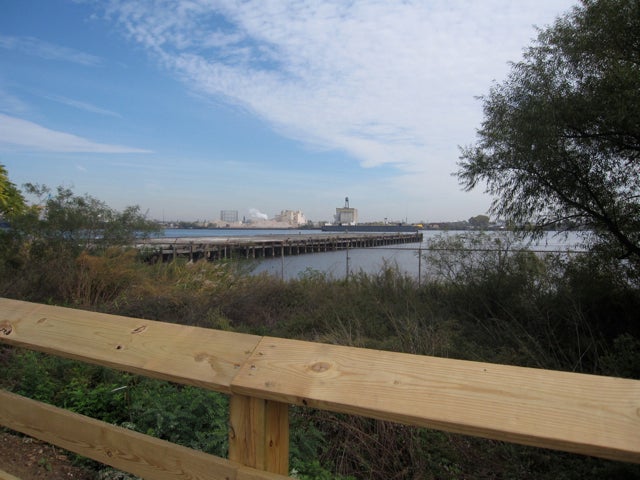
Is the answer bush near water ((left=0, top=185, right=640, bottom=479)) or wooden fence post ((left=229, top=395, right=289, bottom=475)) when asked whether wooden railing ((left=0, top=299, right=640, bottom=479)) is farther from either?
bush near water ((left=0, top=185, right=640, bottom=479))

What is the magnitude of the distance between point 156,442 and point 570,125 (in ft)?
26.9

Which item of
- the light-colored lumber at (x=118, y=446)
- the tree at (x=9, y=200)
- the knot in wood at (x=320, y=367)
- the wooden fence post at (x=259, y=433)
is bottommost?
the light-colored lumber at (x=118, y=446)

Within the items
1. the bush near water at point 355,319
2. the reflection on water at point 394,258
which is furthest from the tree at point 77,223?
the reflection on water at point 394,258

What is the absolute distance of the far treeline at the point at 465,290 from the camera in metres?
3.79

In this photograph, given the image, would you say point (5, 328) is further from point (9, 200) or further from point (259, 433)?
point (9, 200)

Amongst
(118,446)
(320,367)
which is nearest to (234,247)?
(118,446)

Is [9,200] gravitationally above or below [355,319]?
above

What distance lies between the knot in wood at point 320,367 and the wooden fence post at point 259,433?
19 centimetres

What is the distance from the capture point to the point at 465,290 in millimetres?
9508

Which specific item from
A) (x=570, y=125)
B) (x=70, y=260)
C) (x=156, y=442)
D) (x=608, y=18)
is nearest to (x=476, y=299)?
(x=570, y=125)

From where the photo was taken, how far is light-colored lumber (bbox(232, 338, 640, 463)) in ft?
3.43

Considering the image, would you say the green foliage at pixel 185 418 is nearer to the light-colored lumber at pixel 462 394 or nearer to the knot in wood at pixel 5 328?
the knot in wood at pixel 5 328

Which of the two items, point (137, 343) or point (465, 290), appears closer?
point (137, 343)

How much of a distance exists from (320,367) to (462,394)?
417 mm
